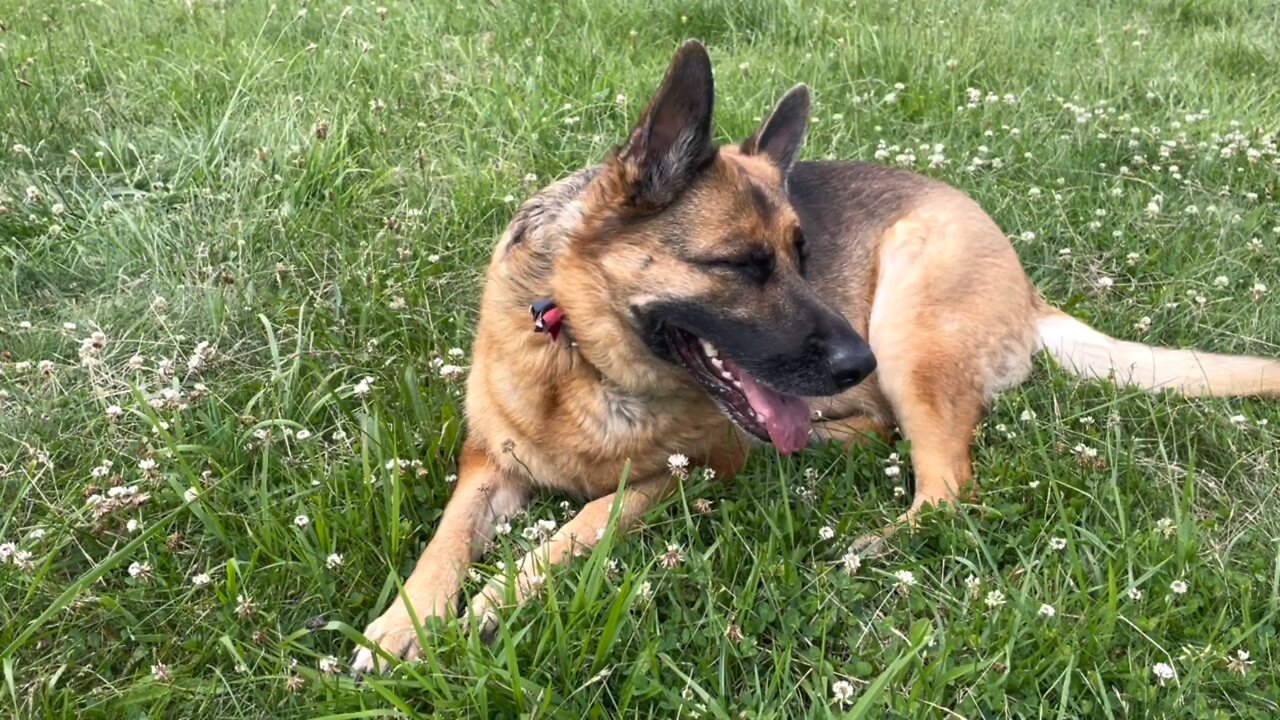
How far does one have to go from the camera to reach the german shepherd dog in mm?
2553

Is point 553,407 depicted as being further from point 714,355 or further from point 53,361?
point 53,361

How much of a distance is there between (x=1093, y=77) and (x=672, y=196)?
3.80m

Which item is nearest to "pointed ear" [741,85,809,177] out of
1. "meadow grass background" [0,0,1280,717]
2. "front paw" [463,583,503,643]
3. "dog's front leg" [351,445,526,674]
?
"meadow grass background" [0,0,1280,717]

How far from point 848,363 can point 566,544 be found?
2.98 feet

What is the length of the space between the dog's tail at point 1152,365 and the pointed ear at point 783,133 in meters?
1.17

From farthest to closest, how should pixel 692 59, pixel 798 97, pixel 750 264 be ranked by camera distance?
pixel 798 97
pixel 750 264
pixel 692 59

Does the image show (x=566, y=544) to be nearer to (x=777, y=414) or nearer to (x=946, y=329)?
(x=777, y=414)

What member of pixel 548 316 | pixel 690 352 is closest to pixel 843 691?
pixel 690 352

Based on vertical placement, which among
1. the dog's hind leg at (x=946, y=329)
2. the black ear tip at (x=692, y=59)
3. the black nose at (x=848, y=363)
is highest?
the black ear tip at (x=692, y=59)

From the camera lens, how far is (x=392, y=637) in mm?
2260

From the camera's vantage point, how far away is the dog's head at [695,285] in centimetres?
255

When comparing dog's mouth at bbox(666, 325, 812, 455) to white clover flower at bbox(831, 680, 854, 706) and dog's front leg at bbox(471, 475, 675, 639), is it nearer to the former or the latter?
dog's front leg at bbox(471, 475, 675, 639)

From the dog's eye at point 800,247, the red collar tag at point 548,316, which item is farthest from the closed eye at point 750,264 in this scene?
the red collar tag at point 548,316

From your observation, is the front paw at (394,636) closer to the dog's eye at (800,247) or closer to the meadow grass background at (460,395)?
the meadow grass background at (460,395)
